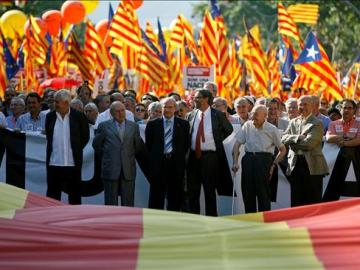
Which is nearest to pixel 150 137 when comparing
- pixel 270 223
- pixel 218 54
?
pixel 270 223

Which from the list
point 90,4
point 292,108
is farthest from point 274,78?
point 292,108

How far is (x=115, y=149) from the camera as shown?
13.9 m

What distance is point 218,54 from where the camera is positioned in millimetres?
25938

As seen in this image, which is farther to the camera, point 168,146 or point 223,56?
point 223,56

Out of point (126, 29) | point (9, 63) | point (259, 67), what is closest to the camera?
point (126, 29)

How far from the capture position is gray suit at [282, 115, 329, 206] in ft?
42.8

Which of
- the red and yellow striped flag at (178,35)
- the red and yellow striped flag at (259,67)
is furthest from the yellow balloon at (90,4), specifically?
the red and yellow striped flag at (259,67)

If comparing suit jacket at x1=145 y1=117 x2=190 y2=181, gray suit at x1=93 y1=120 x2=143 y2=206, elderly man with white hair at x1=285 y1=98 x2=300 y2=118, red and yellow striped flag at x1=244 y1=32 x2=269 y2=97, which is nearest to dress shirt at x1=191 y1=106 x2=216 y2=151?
suit jacket at x1=145 y1=117 x2=190 y2=181

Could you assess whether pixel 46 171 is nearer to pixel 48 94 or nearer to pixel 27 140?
pixel 27 140

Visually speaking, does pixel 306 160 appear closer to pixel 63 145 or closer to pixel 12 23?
pixel 63 145

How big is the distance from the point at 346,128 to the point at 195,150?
1.94 meters

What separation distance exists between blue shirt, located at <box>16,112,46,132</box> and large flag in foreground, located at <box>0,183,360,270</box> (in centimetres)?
857

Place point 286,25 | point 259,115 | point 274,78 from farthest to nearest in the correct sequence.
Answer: point 274,78 < point 286,25 < point 259,115

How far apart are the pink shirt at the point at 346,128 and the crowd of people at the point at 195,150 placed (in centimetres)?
1
